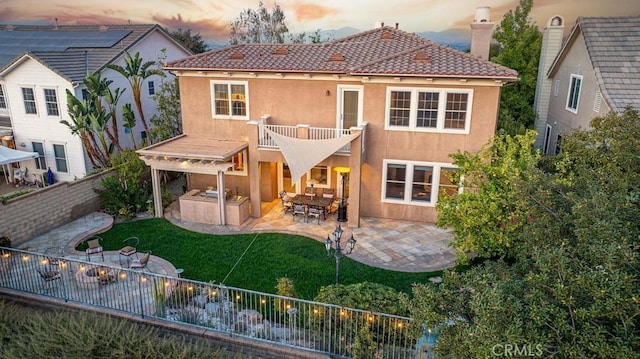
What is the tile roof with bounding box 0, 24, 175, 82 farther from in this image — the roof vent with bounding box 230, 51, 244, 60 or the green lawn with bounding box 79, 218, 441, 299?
the green lawn with bounding box 79, 218, 441, 299

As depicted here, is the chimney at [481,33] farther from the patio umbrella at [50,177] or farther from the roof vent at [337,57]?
the patio umbrella at [50,177]

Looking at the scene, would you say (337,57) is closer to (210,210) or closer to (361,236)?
(361,236)

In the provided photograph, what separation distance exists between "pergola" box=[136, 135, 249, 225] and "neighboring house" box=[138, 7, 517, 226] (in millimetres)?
48

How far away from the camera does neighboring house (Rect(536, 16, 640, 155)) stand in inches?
691

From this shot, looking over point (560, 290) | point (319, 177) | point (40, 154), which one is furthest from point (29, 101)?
point (560, 290)

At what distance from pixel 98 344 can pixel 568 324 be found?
960 cm

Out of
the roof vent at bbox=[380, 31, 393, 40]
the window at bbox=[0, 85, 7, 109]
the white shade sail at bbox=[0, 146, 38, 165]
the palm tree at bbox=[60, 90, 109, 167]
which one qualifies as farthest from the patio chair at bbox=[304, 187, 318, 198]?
the window at bbox=[0, 85, 7, 109]

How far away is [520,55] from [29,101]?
30475 millimetres

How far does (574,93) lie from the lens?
21609 mm

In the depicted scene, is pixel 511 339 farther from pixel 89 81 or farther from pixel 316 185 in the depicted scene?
pixel 89 81

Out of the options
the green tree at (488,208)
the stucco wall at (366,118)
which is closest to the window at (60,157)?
the stucco wall at (366,118)

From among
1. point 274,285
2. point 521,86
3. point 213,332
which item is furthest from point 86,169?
point 521,86

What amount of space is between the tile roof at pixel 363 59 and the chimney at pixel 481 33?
1.79 meters

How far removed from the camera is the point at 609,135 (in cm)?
1064
